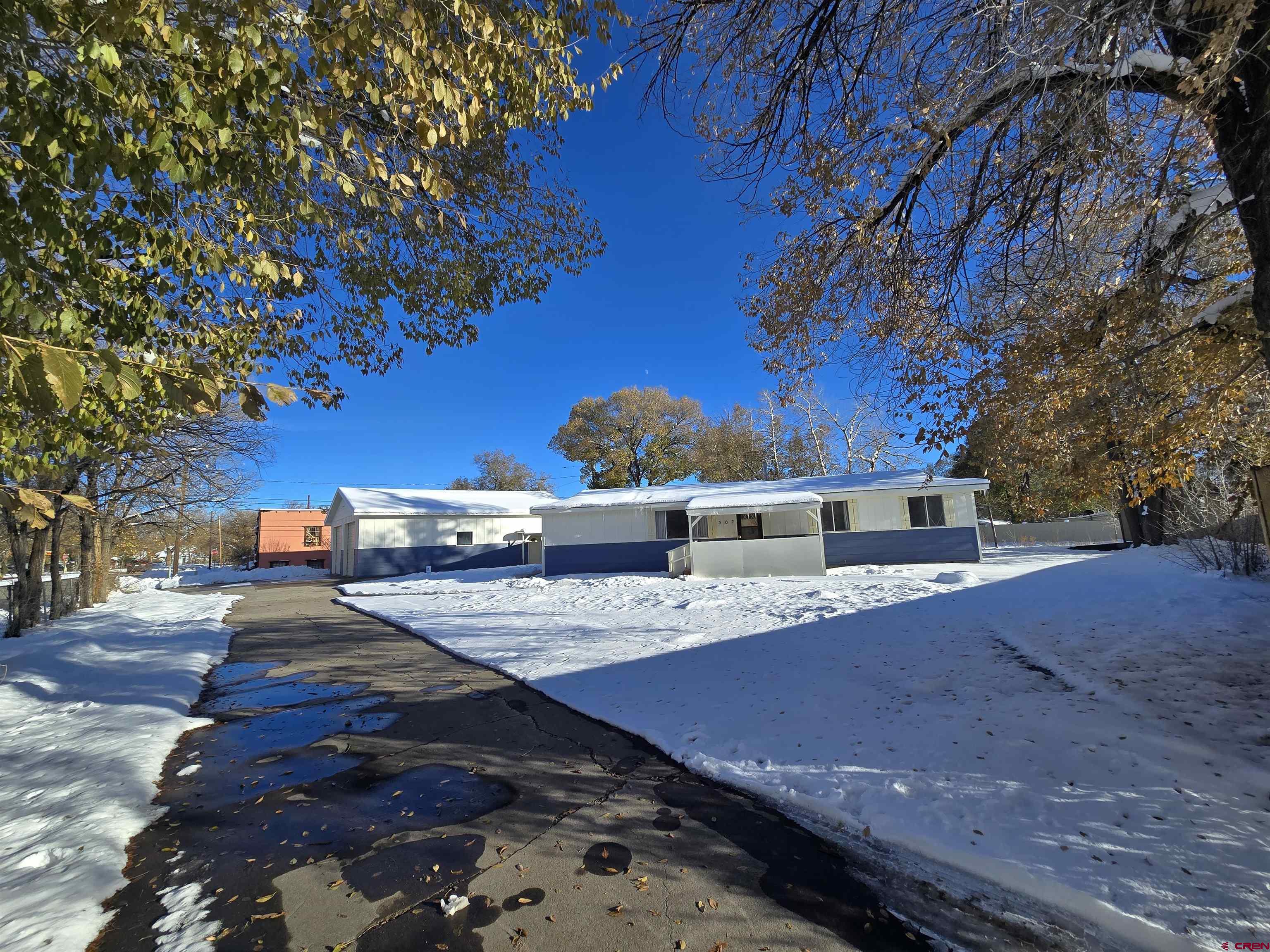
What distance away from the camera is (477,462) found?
54594mm

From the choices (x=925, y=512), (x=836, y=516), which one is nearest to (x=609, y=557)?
(x=836, y=516)

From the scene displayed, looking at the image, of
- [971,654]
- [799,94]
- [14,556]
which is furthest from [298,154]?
[14,556]

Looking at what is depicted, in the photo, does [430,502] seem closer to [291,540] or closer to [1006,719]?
[291,540]

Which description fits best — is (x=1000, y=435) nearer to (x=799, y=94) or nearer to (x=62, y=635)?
(x=799, y=94)

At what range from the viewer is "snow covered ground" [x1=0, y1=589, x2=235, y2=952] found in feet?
9.18

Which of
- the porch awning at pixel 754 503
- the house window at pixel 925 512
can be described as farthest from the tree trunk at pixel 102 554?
the house window at pixel 925 512

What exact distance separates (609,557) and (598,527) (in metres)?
1.27

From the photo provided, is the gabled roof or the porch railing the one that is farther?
the gabled roof

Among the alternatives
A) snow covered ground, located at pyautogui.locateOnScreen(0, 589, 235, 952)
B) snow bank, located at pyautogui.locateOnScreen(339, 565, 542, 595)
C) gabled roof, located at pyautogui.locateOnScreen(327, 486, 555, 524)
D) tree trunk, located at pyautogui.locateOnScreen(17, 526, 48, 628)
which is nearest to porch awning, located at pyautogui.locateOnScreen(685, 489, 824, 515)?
snow bank, located at pyautogui.locateOnScreen(339, 565, 542, 595)

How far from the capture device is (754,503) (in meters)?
19.0

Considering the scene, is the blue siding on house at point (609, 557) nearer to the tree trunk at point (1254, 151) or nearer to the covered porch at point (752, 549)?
the covered porch at point (752, 549)

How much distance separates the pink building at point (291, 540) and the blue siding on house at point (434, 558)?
12819mm

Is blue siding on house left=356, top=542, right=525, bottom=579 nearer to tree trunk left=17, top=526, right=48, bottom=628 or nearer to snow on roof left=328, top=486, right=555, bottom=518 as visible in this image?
snow on roof left=328, top=486, right=555, bottom=518

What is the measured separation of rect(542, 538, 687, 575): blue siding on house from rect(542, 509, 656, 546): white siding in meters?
0.18
